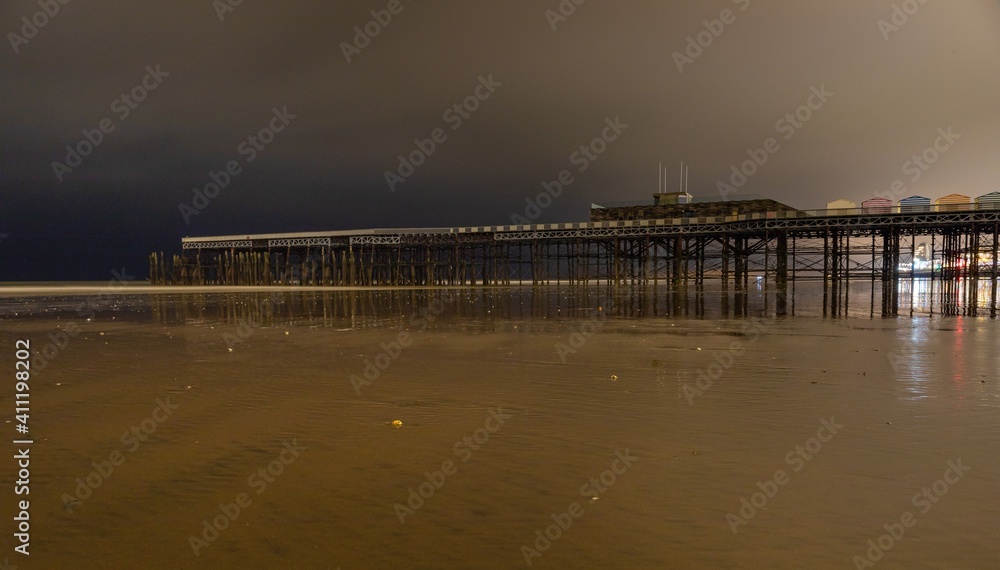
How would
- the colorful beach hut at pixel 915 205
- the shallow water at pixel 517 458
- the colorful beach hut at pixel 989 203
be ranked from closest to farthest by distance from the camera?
1. the shallow water at pixel 517 458
2. the colorful beach hut at pixel 989 203
3. the colorful beach hut at pixel 915 205

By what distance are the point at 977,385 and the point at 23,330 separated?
79.0ft

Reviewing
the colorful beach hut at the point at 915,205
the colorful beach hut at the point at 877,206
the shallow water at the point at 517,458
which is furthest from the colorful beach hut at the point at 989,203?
the shallow water at the point at 517,458

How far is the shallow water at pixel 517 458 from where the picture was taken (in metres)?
3.70

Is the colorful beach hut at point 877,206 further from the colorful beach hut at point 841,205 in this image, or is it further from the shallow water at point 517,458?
the shallow water at point 517,458

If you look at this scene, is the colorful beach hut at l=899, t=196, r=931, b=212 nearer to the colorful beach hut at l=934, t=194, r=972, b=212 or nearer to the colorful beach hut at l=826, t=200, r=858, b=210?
the colorful beach hut at l=934, t=194, r=972, b=212

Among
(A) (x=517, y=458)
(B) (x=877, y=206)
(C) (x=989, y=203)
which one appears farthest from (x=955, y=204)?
(A) (x=517, y=458)

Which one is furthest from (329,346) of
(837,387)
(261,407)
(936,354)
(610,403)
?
(936,354)

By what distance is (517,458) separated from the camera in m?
5.36

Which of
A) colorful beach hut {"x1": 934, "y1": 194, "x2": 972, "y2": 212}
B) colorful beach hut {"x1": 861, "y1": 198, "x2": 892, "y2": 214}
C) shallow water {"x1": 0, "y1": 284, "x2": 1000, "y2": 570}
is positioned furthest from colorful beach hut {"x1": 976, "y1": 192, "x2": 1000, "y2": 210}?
shallow water {"x1": 0, "y1": 284, "x2": 1000, "y2": 570}

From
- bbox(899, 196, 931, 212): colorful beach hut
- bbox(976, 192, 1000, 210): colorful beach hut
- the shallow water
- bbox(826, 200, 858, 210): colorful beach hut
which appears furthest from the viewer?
bbox(826, 200, 858, 210): colorful beach hut

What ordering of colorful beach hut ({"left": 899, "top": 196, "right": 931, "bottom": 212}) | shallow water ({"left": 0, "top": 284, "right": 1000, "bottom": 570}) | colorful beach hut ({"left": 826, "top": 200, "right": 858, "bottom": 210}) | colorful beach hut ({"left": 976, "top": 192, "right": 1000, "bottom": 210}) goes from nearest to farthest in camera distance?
1. shallow water ({"left": 0, "top": 284, "right": 1000, "bottom": 570})
2. colorful beach hut ({"left": 976, "top": 192, "right": 1000, "bottom": 210})
3. colorful beach hut ({"left": 899, "top": 196, "right": 931, "bottom": 212})
4. colorful beach hut ({"left": 826, "top": 200, "right": 858, "bottom": 210})

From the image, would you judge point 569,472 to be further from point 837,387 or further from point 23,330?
point 23,330

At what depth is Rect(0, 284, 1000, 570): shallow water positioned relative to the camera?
3699 millimetres

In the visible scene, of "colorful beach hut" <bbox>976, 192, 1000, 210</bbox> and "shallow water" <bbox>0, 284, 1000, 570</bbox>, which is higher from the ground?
"colorful beach hut" <bbox>976, 192, 1000, 210</bbox>
